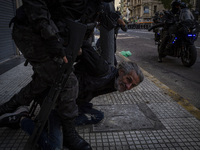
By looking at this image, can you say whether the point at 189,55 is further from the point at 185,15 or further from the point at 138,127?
the point at 138,127

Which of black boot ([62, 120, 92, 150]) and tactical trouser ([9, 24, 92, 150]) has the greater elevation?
tactical trouser ([9, 24, 92, 150])

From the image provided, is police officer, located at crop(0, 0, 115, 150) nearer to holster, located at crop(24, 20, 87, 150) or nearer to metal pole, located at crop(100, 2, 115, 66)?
holster, located at crop(24, 20, 87, 150)

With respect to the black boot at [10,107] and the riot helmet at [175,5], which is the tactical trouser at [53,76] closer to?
the black boot at [10,107]

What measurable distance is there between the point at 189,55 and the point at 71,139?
4.66m

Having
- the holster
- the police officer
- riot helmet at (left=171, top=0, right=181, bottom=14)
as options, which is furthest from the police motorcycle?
the holster

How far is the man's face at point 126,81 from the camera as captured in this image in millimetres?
2115

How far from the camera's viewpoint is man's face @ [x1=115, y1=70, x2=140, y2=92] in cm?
212

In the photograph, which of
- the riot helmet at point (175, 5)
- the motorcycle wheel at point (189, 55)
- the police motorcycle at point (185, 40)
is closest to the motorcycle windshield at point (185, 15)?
the police motorcycle at point (185, 40)

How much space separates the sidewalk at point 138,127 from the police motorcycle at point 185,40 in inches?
106

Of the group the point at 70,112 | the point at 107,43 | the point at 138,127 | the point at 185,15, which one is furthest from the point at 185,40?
the point at 70,112

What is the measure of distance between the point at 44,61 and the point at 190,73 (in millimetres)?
4314

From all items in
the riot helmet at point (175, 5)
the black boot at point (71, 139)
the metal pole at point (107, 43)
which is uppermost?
the riot helmet at point (175, 5)

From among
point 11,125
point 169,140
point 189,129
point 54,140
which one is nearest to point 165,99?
point 189,129

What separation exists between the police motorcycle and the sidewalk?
2681 mm
